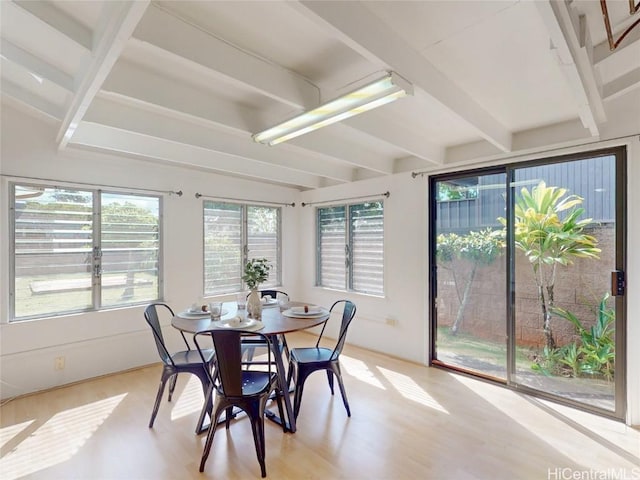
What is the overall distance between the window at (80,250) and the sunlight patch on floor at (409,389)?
2.82 m

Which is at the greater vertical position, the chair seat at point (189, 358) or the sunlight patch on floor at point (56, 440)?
the chair seat at point (189, 358)

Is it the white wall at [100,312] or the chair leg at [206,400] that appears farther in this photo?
the white wall at [100,312]

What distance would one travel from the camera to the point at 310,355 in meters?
2.76

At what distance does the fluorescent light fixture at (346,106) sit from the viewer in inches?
68.6

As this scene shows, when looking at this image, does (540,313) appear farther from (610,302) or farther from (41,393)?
(41,393)

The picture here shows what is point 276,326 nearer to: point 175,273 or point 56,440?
point 56,440

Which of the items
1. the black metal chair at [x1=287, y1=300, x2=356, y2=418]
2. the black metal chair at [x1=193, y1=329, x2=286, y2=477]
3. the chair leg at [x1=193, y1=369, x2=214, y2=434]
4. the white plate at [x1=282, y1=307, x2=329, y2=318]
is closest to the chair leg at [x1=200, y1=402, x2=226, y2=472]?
the black metal chair at [x1=193, y1=329, x2=286, y2=477]

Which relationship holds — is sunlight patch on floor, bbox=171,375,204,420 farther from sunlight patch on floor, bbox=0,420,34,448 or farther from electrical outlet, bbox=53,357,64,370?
electrical outlet, bbox=53,357,64,370

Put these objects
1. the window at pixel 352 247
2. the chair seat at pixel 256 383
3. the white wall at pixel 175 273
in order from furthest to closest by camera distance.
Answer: the window at pixel 352 247 < the white wall at pixel 175 273 < the chair seat at pixel 256 383

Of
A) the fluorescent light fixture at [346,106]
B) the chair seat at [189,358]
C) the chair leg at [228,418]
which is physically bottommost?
the chair leg at [228,418]

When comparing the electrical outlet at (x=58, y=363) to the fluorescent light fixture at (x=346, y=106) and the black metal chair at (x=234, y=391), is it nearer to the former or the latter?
the black metal chair at (x=234, y=391)

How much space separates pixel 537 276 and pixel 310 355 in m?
2.21

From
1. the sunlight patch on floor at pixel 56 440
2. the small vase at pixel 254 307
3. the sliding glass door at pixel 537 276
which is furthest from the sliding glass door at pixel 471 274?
the sunlight patch on floor at pixel 56 440

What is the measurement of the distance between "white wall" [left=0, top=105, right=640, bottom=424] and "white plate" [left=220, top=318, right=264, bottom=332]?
5.86 feet
